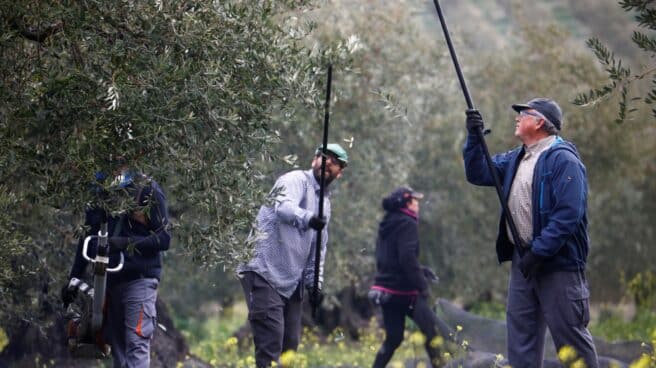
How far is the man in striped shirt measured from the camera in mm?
8820

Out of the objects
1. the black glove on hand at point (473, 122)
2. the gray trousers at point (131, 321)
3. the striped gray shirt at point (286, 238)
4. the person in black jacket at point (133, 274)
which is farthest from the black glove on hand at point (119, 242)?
the black glove on hand at point (473, 122)

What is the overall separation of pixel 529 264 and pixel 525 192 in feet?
1.93

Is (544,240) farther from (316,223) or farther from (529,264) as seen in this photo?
(316,223)

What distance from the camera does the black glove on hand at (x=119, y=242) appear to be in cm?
836

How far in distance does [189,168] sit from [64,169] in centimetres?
86

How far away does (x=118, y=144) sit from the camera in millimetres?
7664

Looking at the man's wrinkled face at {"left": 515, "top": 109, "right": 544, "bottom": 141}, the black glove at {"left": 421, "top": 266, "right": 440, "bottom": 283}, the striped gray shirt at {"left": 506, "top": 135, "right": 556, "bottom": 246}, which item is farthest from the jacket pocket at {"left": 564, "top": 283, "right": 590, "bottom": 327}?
the black glove at {"left": 421, "top": 266, "right": 440, "bottom": 283}

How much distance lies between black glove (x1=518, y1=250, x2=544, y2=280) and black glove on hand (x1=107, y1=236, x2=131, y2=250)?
2958mm

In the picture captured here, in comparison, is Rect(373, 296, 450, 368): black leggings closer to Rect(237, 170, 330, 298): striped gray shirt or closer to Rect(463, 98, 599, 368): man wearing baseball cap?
Rect(237, 170, 330, 298): striped gray shirt

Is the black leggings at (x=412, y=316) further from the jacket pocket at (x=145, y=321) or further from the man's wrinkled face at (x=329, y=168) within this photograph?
the jacket pocket at (x=145, y=321)

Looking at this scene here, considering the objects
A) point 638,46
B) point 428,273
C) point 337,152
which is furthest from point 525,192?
point 428,273

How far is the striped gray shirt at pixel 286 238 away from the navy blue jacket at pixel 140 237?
69 centimetres

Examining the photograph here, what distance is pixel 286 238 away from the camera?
29.7 feet

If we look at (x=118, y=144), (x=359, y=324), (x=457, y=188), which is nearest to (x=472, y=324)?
(x=118, y=144)
